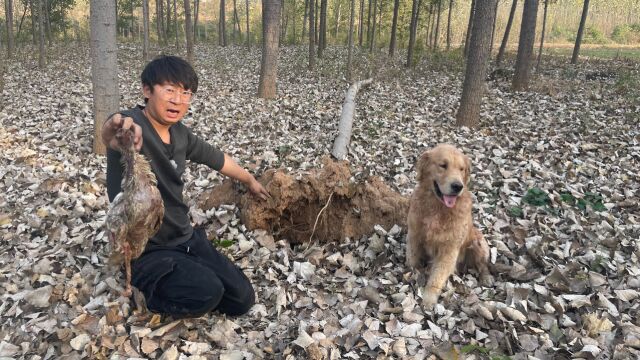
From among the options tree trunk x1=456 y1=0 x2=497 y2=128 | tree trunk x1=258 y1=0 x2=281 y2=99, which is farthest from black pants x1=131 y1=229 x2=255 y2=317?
tree trunk x1=258 y1=0 x2=281 y2=99

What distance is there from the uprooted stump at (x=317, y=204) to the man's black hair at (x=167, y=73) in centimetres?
209

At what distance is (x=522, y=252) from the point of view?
15.7ft

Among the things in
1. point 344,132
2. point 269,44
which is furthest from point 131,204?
point 269,44

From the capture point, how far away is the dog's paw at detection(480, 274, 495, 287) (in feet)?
14.3

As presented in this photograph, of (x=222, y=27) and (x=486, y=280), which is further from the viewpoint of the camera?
(x=222, y=27)

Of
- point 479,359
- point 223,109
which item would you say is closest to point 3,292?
point 479,359

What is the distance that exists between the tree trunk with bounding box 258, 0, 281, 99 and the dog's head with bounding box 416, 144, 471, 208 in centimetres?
813

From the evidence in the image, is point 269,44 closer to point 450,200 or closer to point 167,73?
point 167,73

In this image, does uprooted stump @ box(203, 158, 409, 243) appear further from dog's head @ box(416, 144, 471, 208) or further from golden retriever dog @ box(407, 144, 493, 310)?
dog's head @ box(416, 144, 471, 208)

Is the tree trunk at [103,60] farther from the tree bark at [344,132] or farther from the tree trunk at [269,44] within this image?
the tree trunk at [269,44]

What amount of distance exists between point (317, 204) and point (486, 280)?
2316 mm

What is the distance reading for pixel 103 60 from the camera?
6.85m

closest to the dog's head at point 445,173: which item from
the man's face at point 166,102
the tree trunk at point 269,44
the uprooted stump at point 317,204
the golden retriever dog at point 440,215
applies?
the golden retriever dog at point 440,215

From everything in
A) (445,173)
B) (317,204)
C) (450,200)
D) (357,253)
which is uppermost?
(445,173)
